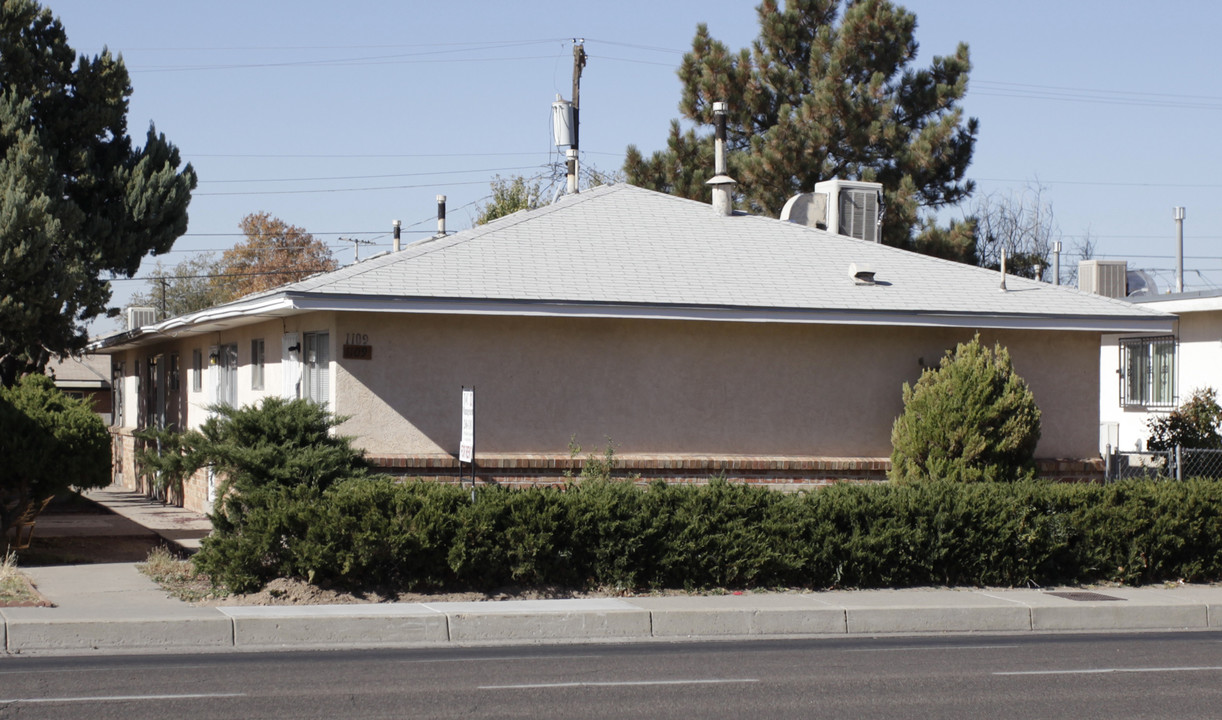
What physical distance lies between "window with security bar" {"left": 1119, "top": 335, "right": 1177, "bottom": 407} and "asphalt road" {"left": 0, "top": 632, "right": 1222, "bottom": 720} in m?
12.5

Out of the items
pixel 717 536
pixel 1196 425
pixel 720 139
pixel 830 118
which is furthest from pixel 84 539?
pixel 830 118

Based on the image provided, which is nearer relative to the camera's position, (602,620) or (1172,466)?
(602,620)

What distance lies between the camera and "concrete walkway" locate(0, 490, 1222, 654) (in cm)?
1080

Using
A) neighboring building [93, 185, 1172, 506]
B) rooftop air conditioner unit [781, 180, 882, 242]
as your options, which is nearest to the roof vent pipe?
neighboring building [93, 185, 1172, 506]

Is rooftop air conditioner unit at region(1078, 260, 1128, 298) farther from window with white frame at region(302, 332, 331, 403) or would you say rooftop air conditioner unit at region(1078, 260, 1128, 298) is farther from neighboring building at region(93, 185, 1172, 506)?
window with white frame at region(302, 332, 331, 403)

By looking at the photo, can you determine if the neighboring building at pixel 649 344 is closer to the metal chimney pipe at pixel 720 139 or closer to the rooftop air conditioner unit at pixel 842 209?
the metal chimney pipe at pixel 720 139

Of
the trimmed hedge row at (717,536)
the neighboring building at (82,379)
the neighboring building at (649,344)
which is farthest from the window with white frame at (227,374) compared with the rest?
the neighboring building at (82,379)

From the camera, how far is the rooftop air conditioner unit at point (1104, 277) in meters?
25.0

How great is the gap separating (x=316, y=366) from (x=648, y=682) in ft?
27.6

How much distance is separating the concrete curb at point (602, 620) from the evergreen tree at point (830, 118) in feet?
77.0

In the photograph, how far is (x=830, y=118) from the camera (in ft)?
118

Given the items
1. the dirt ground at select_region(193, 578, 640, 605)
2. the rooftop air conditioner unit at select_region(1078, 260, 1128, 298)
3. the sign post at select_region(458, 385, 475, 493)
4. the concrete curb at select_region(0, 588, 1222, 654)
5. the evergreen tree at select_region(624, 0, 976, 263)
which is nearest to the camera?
the concrete curb at select_region(0, 588, 1222, 654)

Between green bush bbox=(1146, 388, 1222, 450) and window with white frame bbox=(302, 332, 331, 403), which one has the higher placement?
window with white frame bbox=(302, 332, 331, 403)

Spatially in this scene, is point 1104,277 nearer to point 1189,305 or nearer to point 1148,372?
point 1148,372
